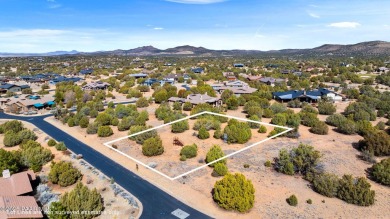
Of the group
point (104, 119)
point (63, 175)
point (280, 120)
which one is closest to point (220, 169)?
point (63, 175)

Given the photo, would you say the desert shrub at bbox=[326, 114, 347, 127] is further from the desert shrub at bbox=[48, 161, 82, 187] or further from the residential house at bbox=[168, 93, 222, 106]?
the desert shrub at bbox=[48, 161, 82, 187]

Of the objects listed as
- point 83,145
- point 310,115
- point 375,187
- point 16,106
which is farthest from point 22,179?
point 16,106

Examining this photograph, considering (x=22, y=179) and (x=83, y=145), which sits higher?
(x=22, y=179)

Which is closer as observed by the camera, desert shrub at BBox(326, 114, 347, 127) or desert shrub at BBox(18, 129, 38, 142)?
desert shrub at BBox(18, 129, 38, 142)

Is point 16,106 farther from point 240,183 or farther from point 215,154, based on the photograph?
point 240,183

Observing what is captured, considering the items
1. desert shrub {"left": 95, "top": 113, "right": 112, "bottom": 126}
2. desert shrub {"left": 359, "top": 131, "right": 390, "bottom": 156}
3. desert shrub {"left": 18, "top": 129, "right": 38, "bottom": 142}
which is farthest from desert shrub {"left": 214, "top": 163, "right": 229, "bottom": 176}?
desert shrub {"left": 18, "top": 129, "right": 38, "bottom": 142}

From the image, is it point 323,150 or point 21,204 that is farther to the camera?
point 323,150

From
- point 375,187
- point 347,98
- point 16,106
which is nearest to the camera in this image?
point 375,187

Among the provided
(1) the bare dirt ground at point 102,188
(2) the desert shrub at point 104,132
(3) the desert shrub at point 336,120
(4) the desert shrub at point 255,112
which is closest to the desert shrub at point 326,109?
(3) the desert shrub at point 336,120
